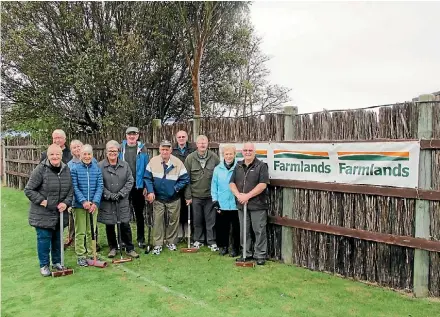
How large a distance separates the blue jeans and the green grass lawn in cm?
25

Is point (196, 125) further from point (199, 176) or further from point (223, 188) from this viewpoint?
point (223, 188)

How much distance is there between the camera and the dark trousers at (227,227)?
21.0 ft

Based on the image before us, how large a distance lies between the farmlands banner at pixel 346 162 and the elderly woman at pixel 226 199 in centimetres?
48

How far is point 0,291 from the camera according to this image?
16.9 feet

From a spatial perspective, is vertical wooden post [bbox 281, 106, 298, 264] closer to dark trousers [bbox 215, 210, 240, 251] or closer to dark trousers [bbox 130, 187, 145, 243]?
dark trousers [bbox 215, 210, 240, 251]

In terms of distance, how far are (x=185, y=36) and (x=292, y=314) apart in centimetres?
1167

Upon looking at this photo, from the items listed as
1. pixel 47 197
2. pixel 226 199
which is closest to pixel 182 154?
pixel 226 199

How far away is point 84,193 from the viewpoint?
600cm

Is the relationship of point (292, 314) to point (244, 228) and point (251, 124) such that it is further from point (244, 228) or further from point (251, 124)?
point (251, 124)

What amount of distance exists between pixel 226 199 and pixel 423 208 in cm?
268

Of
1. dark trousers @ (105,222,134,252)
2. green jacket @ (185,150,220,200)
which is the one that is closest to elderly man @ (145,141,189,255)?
green jacket @ (185,150,220,200)

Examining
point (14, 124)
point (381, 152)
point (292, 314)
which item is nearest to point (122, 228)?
point (292, 314)

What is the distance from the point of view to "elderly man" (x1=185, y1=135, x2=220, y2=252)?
675 centimetres

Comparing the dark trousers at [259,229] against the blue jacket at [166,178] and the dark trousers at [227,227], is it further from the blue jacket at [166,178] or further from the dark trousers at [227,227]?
the blue jacket at [166,178]
